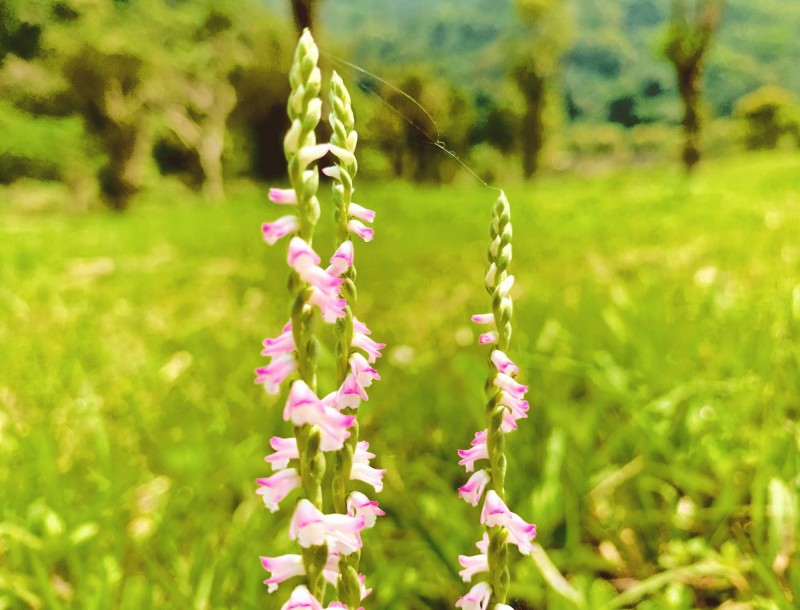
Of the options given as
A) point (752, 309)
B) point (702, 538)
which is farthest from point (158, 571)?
point (752, 309)

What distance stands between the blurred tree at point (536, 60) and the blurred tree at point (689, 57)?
17.2 meters

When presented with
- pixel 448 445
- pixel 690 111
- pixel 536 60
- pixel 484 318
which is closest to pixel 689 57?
pixel 690 111

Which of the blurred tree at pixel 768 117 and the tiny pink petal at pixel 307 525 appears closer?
the tiny pink petal at pixel 307 525

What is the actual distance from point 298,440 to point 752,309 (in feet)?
10.3

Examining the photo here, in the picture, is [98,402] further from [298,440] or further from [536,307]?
[298,440]

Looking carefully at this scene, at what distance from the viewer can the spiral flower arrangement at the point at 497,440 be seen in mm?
616

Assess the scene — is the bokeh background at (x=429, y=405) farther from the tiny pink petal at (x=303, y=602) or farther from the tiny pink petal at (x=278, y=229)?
the tiny pink petal at (x=303, y=602)

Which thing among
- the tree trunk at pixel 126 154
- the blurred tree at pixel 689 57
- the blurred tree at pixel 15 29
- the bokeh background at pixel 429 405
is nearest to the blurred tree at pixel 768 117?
the blurred tree at pixel 689 57

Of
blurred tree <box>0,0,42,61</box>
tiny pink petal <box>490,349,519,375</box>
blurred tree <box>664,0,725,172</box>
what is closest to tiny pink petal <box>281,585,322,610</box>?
tiny pink petal <box>490,349,519,375</box>

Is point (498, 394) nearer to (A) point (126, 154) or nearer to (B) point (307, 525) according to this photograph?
(B) point (307, 525)

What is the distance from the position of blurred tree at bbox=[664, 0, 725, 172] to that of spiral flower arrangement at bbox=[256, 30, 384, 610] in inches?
1018

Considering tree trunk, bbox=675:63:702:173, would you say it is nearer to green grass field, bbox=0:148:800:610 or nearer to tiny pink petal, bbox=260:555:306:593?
green grass field, bbox=0:148:800:610

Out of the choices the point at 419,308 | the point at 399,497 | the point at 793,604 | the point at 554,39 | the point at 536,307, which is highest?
the point at 554,39

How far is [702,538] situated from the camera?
1922 millimetres
